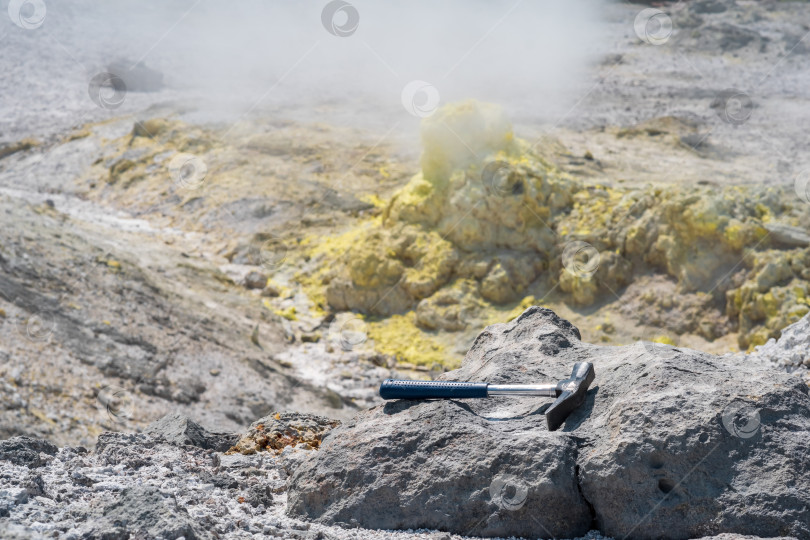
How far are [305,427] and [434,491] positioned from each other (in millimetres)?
1232

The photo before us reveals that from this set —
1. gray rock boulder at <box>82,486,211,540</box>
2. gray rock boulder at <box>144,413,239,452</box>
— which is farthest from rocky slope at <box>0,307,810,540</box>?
gray rock boulder at <box>144,413,239,452</box>

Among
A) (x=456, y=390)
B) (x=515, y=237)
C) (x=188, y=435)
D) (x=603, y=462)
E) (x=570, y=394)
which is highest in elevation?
(x=515, y=237)

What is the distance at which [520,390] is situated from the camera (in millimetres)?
2785

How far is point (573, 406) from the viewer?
2777mm

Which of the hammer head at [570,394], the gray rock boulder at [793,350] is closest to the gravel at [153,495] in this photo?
the hammer head at [570,394]

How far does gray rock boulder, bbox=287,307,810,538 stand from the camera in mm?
2350

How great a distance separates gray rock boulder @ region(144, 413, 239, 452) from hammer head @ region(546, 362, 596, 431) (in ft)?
5.31

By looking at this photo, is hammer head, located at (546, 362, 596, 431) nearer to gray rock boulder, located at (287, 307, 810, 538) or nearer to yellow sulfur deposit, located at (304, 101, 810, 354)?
Answer: gray rock boulder, located at (287, 307, 810, 538)

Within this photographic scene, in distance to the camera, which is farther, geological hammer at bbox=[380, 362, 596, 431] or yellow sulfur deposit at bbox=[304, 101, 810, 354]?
yellow sulfur deposit at bbox=[304, 101, 810, 354]

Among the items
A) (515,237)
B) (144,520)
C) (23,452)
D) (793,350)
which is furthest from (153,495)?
(515,237)

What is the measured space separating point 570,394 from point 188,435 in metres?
1.72

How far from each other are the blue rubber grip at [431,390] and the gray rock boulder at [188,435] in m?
1.07

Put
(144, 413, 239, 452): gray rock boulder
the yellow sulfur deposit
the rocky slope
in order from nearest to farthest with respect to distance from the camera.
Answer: the rocky slope, (144, 413, 239, 452): gray rock boulder, the yellow sulfur deposit

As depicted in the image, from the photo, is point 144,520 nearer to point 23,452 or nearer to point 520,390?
point 23,452
